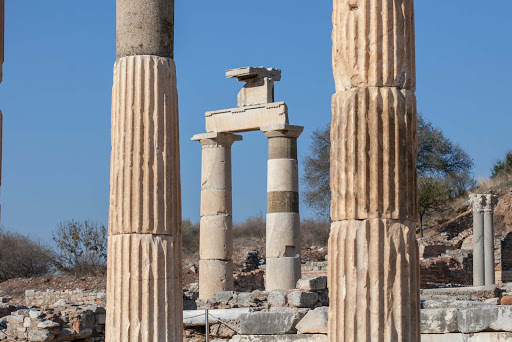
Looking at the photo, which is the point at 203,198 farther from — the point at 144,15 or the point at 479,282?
the point at 144,15

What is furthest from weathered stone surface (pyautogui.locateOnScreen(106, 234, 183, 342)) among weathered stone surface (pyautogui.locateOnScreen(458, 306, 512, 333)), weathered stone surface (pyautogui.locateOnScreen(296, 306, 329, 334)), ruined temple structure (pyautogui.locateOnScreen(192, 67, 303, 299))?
ruined temple structure (pyautogui.locateOnScreen(192, 67, 303, 299))

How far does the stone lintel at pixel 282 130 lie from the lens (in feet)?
80.8

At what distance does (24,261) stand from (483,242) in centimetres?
1847

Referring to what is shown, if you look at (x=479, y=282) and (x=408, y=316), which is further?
(x=479, y=282)

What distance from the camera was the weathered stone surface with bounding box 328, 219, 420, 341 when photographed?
911 centimetres

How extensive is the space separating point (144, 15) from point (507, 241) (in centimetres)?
3195

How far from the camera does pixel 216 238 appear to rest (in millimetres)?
25109

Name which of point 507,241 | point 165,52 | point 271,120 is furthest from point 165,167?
point 507,241

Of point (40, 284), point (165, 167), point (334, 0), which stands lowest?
point (40, 284)

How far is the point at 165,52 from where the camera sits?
1230 centimetres

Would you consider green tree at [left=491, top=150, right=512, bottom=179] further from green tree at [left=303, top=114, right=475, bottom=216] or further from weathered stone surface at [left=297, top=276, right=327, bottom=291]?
weathered stone surface at [left=297, top=276, right=327, bottom=291]

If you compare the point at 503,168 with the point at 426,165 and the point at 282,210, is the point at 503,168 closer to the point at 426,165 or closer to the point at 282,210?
the point at 426,165

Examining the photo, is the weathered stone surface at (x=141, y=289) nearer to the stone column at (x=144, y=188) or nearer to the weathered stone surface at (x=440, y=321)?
the stone column at (x=144, y=188)

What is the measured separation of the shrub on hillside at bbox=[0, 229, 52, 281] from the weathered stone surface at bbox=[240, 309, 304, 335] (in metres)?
26.5
